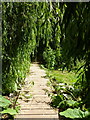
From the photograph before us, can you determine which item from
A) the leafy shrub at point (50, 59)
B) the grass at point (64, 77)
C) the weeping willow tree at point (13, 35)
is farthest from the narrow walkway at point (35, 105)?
the leafy shrub at point (50, 59)

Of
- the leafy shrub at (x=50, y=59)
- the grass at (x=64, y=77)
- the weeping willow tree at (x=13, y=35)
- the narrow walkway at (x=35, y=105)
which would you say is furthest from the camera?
the leafy shrub at (x=50, y=59)

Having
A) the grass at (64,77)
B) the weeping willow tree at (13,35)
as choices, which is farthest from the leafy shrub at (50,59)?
the weeping willow tree at (13,35)

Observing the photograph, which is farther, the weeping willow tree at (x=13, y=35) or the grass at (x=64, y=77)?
the grass at (x=64, y=77)

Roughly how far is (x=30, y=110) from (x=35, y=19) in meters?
1.76

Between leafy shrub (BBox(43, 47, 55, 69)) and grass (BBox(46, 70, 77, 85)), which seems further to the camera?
leafy shrub (BBox(43, 47, 55, 69))

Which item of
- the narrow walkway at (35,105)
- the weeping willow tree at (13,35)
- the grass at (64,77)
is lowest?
the grass at (64,77)

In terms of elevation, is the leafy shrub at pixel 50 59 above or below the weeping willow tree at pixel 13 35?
below

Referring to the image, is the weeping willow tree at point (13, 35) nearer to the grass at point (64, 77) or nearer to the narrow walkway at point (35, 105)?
the narrow walkway at point (35, 105)

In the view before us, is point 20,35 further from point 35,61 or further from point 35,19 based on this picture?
point 35,61

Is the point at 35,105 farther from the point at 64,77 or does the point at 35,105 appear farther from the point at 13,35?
the point at 64,77

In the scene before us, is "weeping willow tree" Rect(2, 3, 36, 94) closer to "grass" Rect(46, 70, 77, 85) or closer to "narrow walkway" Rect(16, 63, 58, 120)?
"narrow walkway" Rect(16, 63, 58, 120)

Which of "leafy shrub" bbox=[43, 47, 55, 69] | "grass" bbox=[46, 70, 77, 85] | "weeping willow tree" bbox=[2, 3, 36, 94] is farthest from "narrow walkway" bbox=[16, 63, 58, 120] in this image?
"leafy shrub" bbox=[43, 47, 55, 69]

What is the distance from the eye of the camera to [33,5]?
364cm

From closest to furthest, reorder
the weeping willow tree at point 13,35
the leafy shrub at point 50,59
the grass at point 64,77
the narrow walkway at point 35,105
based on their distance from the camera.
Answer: the narrow walkway at point 35,105 → the weeping willow tree at point 13,35 → the grass at point 64,77 → the leafy shrub at point 50,59
